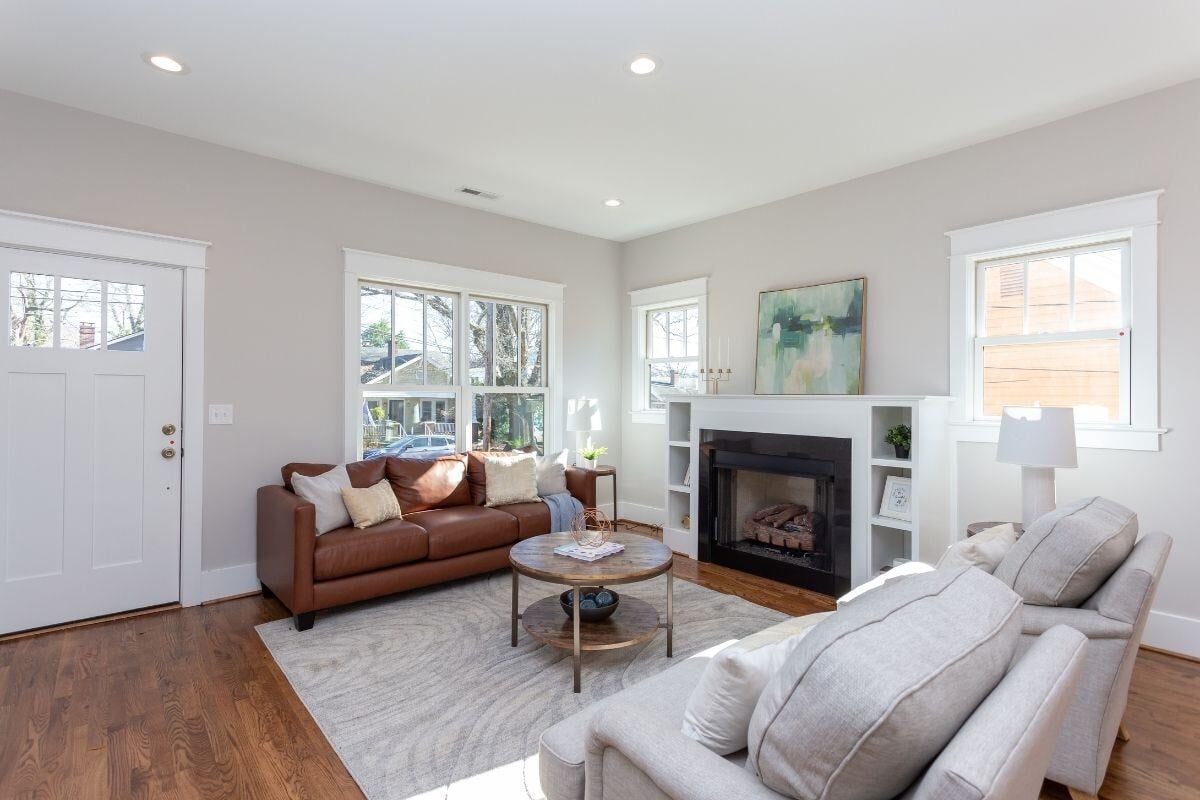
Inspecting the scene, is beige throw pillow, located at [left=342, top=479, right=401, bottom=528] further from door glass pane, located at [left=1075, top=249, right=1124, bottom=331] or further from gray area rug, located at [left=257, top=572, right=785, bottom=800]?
door glass pane, located at [left=1075, top=249, right=1124, bottom=331]

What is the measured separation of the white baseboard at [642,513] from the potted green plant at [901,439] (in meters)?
2.30

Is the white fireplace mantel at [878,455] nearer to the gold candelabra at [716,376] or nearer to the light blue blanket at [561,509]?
the gold candelabra at [716,376]

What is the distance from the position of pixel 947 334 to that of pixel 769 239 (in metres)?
1.54

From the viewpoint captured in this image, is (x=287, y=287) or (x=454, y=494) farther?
(x=454, y=494)

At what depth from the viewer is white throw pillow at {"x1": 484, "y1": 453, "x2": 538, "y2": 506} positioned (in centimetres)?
426

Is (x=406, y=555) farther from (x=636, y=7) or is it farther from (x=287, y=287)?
(x=636, y=7)

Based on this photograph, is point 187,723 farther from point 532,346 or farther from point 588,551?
point 532,346

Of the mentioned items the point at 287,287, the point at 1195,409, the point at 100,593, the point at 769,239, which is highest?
the point at 769,239

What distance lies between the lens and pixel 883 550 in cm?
379

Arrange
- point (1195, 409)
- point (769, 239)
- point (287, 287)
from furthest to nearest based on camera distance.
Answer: point (769, 239)
point (287, 287)
point (1195, 409)

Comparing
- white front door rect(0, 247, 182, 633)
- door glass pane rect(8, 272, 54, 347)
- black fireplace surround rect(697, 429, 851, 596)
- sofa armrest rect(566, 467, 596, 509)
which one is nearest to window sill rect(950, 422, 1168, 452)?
black fireplace surround rect(697, 429, 851, 596)

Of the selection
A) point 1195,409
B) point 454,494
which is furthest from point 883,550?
point 454,494

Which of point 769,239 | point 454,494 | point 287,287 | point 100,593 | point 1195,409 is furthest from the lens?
point 769,239

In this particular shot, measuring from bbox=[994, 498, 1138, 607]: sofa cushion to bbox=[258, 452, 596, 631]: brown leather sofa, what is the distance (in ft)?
9.23
